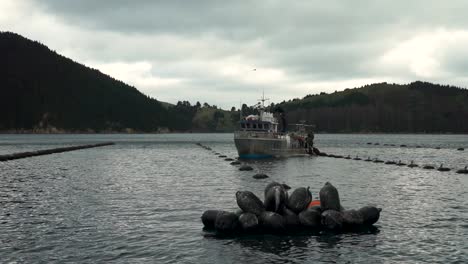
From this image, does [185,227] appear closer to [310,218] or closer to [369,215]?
[310,218]

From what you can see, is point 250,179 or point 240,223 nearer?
point 240,223

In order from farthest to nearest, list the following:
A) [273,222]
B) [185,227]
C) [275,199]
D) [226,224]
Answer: [185,227], [275,199], [226,224], [273,222]

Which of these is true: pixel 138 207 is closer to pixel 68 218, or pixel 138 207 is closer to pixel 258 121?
pixel 68 218

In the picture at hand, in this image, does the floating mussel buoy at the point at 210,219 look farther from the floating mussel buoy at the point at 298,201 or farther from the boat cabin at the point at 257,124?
the boat cabin at the point at 257,124

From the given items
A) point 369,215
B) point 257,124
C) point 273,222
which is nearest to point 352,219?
point 369,215

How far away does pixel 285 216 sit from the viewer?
2434 cm

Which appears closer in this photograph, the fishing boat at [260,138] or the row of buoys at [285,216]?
the row of buoys at [285,216]

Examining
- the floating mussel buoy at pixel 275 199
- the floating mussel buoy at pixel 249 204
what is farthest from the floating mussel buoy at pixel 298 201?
the floating mussel buoy at pixel 249 204

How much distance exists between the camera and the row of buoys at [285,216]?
2339cm

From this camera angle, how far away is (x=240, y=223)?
926 inches

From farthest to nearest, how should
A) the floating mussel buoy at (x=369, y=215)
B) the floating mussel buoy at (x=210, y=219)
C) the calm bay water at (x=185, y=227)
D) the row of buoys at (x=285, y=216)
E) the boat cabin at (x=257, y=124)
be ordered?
the boat cabin at (x=257, y=124)
the floating mussel buoy at (x=369, y=215)
the floating mussel buoy at (x=210, y=219)
the row of buoys at (x=285, y=216)
the calm bay water at (x=185, y=227)

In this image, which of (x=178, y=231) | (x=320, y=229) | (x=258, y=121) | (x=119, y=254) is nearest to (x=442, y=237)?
(x=320, y=229)

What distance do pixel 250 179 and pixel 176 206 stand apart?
805 inches

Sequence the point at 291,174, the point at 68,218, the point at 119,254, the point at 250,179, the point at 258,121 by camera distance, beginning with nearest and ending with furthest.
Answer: the point at 119,254
the point at 68,218
the point at 250,179
the point at 291,174
the point at 258,121
